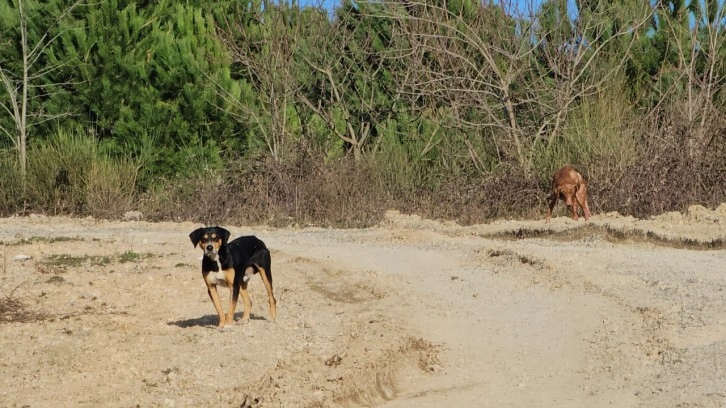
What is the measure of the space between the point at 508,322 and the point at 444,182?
44.5 feet

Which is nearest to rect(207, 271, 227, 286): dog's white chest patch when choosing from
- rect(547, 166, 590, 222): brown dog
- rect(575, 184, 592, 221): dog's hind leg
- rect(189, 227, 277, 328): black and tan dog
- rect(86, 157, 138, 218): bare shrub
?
rect(189, 227, 277, 328): black and tan dog

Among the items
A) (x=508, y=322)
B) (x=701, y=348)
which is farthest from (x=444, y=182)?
(x=701, y=348)

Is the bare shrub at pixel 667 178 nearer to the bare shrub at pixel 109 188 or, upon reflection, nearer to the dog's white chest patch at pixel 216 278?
the bare shrub at pixel 109 188

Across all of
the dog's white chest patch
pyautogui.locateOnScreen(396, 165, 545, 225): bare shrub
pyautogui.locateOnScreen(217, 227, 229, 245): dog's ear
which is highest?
pyautogui.locateOnScreen(396, 165, 545, 225): bare shrub

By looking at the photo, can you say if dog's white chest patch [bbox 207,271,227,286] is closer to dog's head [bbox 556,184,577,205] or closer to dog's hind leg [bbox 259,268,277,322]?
dog's hind leg [bbox 259,268,277,322]

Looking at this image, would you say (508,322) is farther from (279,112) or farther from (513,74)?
(279,112)

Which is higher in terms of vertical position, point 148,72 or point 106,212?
point 148,72

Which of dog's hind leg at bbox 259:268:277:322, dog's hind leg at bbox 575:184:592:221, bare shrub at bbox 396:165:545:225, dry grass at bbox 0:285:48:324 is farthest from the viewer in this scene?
bare shrub at bbox 396:165:545:225

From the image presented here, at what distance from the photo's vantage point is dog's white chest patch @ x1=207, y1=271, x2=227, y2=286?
34.9 ft

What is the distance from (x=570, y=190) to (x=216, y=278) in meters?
10.8

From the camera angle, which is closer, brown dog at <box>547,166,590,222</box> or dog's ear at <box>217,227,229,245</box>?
dog's ear at <box>217,227,229,245</box>

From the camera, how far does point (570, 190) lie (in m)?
20.3

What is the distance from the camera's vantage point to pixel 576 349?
9.66m

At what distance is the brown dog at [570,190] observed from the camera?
798 inches
